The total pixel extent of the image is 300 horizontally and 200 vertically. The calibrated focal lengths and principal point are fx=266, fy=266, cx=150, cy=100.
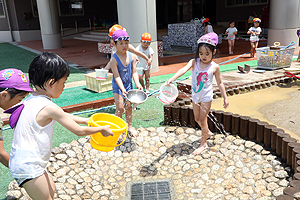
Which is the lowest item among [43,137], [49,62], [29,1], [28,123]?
[43,137]

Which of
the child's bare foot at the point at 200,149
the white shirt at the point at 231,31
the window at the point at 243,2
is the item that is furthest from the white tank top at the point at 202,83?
the window at the point at 243,2

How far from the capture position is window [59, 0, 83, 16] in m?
23.0

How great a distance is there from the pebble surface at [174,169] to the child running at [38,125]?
1.21 meters

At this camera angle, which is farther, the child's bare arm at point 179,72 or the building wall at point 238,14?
the building wall at point 238,14

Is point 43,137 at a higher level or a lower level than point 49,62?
lower

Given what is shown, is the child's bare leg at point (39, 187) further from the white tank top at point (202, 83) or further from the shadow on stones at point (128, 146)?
the white tank top at point (202, 83)

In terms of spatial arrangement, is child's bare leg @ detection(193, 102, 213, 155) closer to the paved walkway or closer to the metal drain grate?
the paved walkway

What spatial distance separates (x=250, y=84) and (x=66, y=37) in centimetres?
1921

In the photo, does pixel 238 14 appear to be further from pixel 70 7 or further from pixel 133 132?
pixel 133 132

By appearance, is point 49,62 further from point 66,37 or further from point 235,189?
point 66,37

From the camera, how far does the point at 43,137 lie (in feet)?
6.22

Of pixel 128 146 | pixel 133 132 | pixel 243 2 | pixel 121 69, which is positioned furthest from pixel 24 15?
pixel 128 146

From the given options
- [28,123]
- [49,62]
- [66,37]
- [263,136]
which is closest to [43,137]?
[28,123]

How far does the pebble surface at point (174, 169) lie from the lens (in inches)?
118
